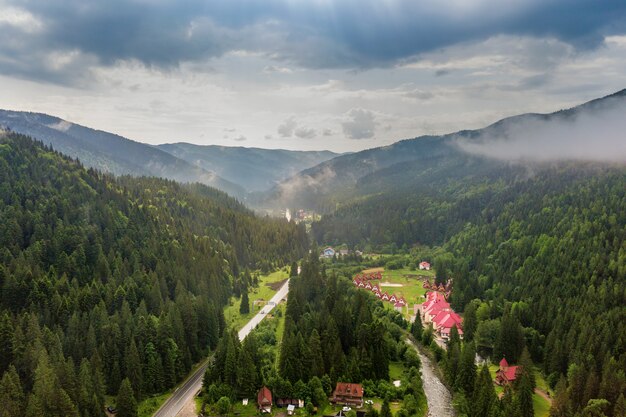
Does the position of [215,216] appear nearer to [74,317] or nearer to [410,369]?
[74,317]

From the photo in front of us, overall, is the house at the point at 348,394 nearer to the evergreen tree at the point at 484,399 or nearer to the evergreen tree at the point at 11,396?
the evergreen tree at the point at 484,399

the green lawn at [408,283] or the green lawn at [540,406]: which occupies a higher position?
the green lawn at [540,406]

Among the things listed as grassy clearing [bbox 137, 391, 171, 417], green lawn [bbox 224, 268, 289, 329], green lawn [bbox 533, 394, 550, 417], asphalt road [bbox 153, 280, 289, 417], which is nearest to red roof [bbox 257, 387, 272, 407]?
asphalt road [bbox 153, 280, 289, 417]

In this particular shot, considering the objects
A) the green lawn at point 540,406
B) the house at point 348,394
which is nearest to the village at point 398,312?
the house at point 348,394

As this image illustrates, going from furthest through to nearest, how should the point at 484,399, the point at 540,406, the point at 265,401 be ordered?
the point at 540,406 → the point at 265,401 → the point at 484,399

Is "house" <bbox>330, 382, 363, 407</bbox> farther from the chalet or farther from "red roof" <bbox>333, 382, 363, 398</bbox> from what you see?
the chalet

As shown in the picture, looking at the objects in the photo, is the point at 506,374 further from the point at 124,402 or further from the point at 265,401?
the point at 124,402

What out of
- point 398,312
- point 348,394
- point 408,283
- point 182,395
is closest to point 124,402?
point 182,395
